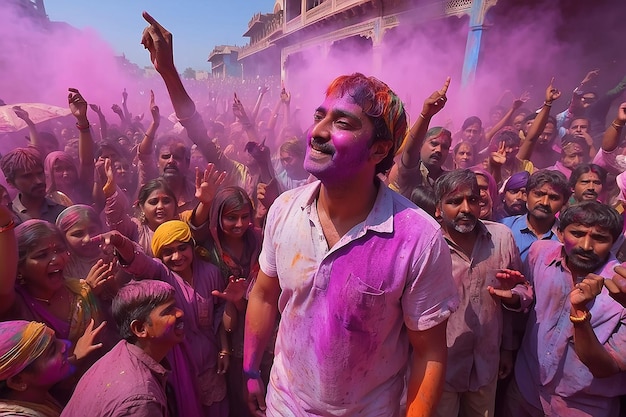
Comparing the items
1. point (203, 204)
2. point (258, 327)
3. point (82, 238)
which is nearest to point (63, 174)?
point (82, 238)

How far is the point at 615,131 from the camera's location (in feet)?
13.5

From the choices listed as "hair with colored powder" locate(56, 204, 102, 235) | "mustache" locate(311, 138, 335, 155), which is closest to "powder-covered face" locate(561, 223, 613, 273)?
"mustache" locate(311, 138, 335, 155)

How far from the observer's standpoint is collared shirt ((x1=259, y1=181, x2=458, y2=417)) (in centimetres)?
129

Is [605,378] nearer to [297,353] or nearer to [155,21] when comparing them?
[297,353]

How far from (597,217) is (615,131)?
287 cm

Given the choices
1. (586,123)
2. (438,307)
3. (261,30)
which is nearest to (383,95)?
(438,307)

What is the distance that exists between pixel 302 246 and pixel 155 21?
7.77ft

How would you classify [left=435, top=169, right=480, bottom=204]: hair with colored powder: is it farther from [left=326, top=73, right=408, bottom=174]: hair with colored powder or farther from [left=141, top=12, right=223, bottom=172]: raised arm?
[left=141, top=12, right=223, bottom=172]: raised arm

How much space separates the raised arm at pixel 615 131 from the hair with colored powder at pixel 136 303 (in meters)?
4.62

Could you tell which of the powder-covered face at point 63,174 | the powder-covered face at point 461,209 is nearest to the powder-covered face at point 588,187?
the powder-covered face at point 461,209

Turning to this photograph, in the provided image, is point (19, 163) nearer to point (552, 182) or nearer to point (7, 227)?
point (7, 227)

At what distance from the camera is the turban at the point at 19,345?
1.50m

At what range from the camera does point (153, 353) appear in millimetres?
1814

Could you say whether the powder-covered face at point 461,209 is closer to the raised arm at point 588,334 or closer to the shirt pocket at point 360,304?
the raised arm at point 588,334
